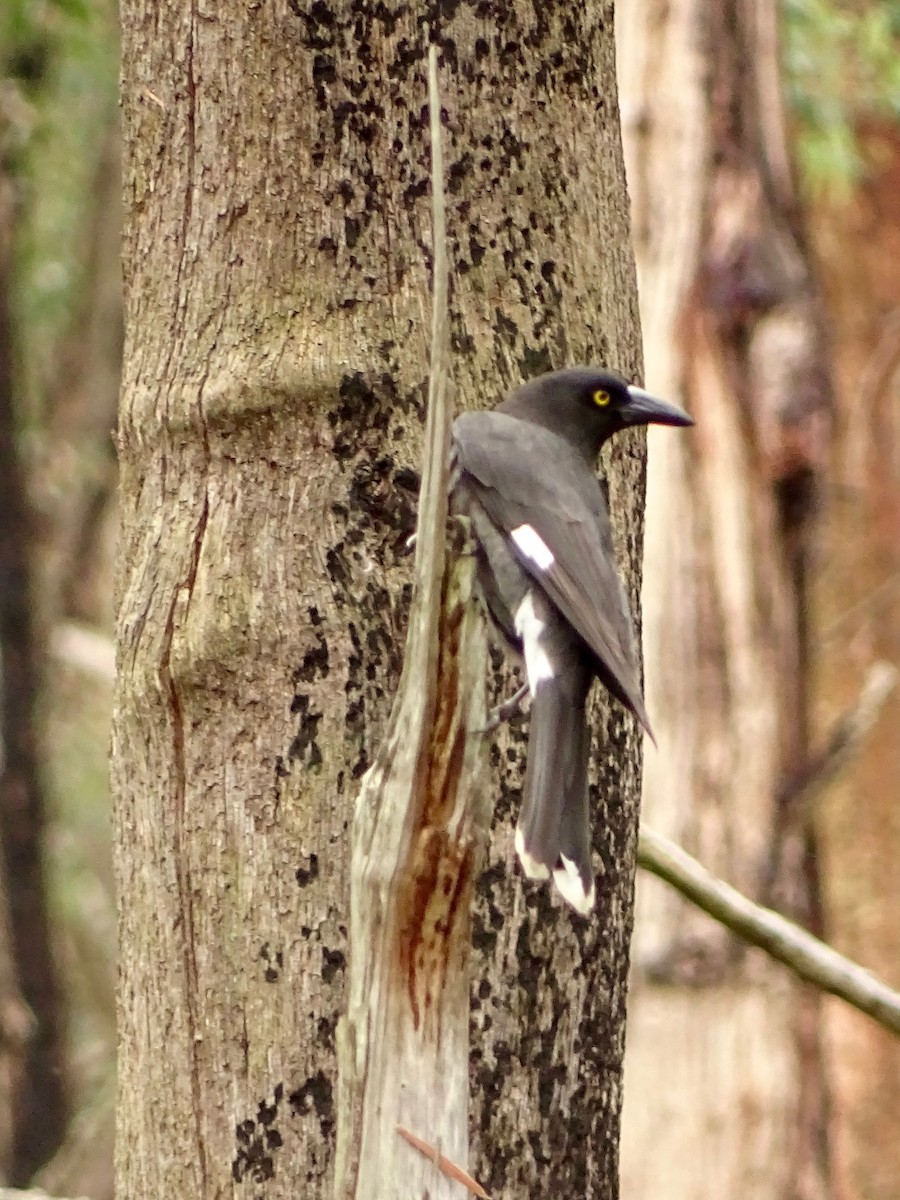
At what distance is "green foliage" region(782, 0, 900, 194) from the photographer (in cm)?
633

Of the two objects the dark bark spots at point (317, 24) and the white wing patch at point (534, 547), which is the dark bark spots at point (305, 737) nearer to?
the white wing patch at point (534, 547)

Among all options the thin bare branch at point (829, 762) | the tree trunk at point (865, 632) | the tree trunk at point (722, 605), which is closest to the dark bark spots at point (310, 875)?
the thin bare branch at point (829, 762)

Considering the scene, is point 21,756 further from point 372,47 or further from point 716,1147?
point 372,47

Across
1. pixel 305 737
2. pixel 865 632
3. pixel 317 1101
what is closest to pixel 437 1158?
pixel 317 1101

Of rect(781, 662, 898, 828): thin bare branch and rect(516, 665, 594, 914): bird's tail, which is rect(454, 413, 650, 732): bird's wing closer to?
rect(516, 665, 594, 914): bird's tail

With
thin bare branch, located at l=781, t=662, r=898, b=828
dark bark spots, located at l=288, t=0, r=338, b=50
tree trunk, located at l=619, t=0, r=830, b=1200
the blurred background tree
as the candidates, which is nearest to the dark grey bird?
dark bark spots, located at l=288, t=0, r=338, b=50

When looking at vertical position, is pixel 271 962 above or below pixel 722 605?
below


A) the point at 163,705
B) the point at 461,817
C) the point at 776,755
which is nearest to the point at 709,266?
the point at 776,755

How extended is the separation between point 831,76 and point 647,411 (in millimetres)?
4609

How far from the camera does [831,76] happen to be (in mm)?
6680

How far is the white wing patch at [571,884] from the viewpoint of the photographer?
1.95 metres

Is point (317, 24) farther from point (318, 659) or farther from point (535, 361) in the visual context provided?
point (318, 659)

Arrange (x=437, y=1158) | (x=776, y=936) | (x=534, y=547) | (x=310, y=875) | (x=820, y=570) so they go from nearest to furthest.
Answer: (x=437, y=1158) → (x=310, y=875) → (x=534, y=547) → (x=776, y=936) → (x=820, y=570)

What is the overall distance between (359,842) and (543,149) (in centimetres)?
94
